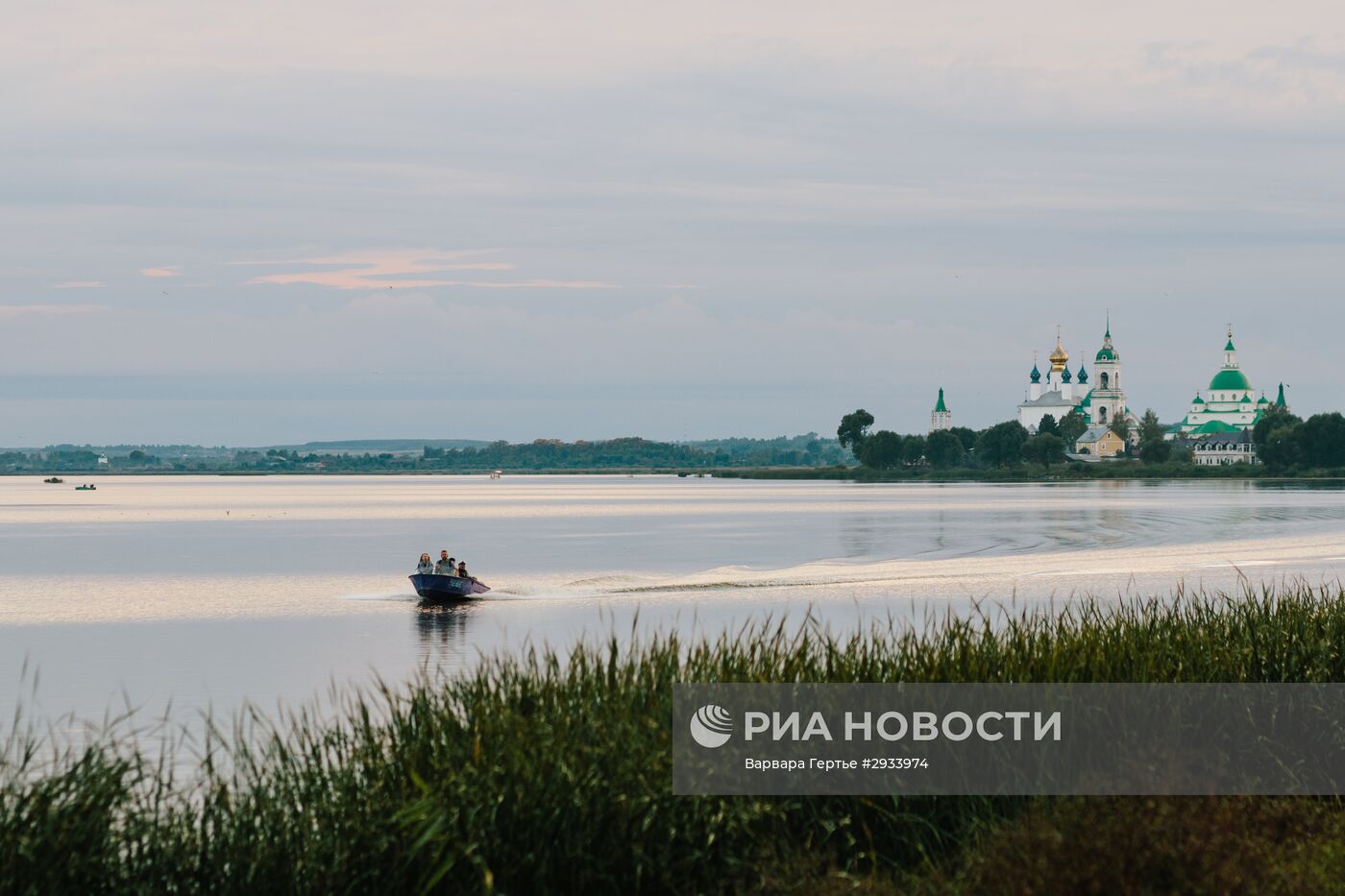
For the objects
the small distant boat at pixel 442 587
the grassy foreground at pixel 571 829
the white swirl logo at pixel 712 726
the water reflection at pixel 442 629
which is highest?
the white swirl logo at pixel 712 726

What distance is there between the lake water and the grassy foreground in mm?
1972

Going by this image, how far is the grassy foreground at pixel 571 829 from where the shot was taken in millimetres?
9672

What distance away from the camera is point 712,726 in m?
11.7

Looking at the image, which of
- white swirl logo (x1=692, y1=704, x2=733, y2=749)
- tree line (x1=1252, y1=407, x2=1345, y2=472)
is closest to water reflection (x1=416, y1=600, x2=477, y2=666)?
white swirl logo (x1=692, y1=704, x2=733, y2=749)

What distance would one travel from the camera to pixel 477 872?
399 inches

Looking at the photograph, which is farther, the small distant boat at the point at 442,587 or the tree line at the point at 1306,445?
the tree line at the point at 1306,445

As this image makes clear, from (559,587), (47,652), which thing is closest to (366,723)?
(47,652)

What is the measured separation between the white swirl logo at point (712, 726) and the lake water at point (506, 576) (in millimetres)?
1073

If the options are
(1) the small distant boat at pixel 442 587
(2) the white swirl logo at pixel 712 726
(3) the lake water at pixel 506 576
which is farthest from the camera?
(1) the small distant boat at pixel 442 587

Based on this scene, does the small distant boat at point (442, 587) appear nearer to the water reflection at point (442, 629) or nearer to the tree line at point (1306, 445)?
the water reflection at point (442, 629)

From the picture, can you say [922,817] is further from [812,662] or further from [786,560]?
[786,560]

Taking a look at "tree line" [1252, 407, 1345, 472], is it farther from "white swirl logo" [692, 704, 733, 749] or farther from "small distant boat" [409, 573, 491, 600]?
"white swirl logo" [692, 704, 733, 749]

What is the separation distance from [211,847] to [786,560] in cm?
5378

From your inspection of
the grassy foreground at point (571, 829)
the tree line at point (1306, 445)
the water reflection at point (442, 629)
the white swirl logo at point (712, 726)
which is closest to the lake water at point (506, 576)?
the water reflection at point (442, 629)
